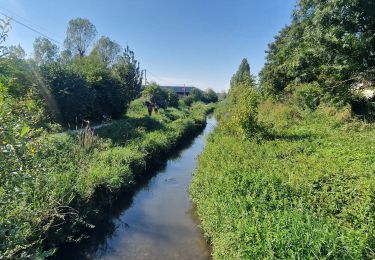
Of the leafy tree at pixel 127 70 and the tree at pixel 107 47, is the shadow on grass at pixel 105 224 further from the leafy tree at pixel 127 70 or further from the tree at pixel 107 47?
the tree at pixel 107 47

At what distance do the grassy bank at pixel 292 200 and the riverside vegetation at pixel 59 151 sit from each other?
106 inches

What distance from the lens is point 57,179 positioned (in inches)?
265

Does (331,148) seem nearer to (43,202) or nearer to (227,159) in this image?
(227,159)

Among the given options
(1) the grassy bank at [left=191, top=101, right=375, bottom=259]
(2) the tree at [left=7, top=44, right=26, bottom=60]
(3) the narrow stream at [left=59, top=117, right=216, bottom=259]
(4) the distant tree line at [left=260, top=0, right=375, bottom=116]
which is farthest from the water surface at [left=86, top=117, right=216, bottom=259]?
(4) the distant tree line at [left=260, top=0, right=375, bottom=116]

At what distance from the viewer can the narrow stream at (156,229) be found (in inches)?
248

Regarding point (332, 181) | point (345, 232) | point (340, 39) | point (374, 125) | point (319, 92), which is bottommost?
point (345, 232)

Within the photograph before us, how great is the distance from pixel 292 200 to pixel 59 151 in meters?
7.11

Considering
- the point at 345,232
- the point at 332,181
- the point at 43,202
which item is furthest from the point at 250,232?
the point at 43,202

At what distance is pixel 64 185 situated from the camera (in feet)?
21.5

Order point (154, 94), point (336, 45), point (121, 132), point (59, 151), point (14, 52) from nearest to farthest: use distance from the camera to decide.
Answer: point (14, 52), point (59, 151), point (336, 45), point (121, 132), point (154, 94)

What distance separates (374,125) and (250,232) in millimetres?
10385

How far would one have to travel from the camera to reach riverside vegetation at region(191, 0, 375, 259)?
13.2 ft

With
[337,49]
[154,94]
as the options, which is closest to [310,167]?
[337,49]

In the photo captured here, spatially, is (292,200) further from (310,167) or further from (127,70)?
(127,70)
